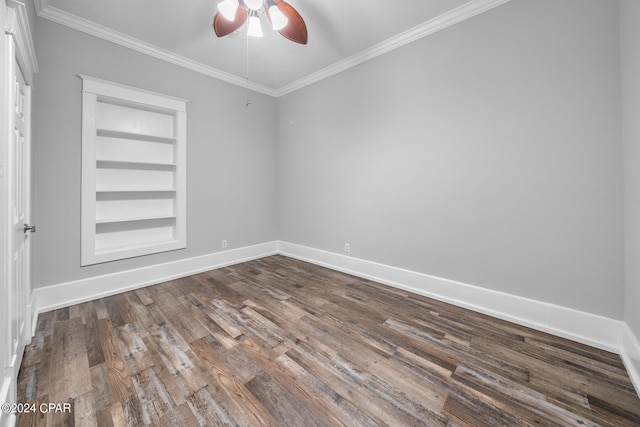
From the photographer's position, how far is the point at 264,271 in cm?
366

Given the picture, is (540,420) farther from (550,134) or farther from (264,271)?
(264,271)

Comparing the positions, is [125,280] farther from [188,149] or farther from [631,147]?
[631,147]

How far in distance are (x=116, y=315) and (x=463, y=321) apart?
317 cm

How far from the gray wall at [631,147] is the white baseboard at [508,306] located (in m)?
0.20

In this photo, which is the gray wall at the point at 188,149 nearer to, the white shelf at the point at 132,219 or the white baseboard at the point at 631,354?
the white shelf at the point at 132,219

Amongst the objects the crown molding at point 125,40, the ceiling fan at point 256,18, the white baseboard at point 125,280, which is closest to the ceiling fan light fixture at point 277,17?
the ceiling fan at point 256,18

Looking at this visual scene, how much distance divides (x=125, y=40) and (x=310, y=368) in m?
3.82

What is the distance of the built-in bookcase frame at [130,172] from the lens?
2736 mm

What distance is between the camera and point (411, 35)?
110 inches

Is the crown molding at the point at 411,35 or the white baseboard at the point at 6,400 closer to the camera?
the white baseboard at the point at 6,400

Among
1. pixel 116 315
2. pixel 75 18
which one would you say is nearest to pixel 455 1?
pixel 75 18

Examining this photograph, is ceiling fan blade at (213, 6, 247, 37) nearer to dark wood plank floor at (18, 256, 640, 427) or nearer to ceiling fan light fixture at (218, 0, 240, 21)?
ceiling fan light fixture at (218, 0, 240, 21)

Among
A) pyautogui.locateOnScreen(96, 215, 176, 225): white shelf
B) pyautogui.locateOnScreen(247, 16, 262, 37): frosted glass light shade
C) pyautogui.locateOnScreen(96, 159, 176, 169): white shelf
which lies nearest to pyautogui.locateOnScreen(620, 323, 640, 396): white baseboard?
pyautogui.locateOnScreen(247, 16, 262, 37): frosted glass light shade

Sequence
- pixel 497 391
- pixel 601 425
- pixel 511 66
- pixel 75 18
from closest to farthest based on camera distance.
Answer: pixel 601 425
pixel 497 391
pixel 511 66
pixel 75 18
